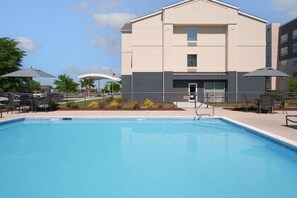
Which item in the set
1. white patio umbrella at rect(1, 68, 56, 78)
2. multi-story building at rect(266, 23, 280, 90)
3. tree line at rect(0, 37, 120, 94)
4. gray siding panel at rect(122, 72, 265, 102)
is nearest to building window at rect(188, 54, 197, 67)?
gray siding panel at rect(122, 72, 265, 102)

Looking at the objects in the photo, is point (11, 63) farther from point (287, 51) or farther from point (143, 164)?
point (287, 51)

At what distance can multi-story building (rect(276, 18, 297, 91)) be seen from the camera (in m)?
49.4

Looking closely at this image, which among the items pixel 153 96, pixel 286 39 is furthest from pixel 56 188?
pixel 286 39

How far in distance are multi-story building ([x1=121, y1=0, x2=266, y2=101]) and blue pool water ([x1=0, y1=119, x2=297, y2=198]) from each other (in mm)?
16196

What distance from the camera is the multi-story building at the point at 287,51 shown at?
49.4m

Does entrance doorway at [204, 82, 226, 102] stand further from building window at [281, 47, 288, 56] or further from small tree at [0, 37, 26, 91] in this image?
building window at [281, 47, 288, 56]

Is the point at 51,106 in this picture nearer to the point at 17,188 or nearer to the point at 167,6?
the point at 17,188

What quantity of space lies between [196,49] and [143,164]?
2261cm

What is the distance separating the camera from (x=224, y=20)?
2683cm

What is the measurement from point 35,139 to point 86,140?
6.63ft

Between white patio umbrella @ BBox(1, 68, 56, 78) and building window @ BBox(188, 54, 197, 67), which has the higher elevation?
building window @ BBox(188, 54, 197, 67)

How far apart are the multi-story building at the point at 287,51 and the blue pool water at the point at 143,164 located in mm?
45002

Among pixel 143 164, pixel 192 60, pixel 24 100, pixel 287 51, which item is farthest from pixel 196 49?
pixel 287 51

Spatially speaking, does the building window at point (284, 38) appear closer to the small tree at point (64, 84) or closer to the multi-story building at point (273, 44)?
the multi-story building at point (273, 44)
